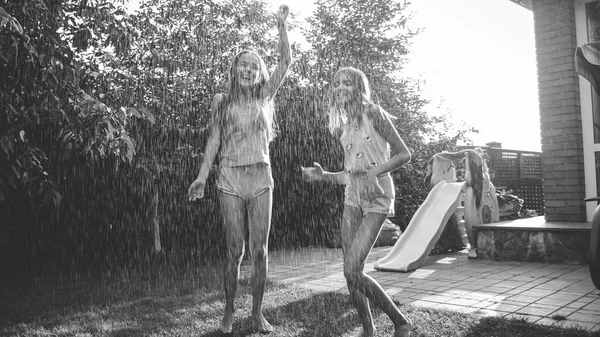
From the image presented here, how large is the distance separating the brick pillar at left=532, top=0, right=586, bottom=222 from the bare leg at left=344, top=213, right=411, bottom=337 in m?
5.22

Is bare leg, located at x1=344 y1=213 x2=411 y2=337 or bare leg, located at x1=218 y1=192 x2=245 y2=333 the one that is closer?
bare leg, located at x1=344 y1=213 x2=411 y2=337

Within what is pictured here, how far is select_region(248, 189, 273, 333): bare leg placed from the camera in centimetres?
357

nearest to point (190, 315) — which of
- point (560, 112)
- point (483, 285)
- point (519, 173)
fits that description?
point (483, 285)

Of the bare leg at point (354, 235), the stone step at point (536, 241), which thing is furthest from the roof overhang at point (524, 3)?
the bare leg at point (354, 235)

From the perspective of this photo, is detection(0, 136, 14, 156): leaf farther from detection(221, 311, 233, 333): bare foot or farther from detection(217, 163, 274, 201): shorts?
detection(221, 311, 233, 333): bare foot

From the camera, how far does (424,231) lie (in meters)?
7.27

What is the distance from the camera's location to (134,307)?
181 inches

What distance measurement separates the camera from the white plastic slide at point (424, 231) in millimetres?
6562

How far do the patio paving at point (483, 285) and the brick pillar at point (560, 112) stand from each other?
1245 mm

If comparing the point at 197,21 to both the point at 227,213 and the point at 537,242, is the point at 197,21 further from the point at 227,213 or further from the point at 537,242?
the point at 537,242

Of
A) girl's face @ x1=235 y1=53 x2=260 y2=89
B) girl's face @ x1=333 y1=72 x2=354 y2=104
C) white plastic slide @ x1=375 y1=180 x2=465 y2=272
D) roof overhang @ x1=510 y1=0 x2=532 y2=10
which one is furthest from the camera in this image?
roof overhang @ x1=510 y1=0 x2=532 y2=10

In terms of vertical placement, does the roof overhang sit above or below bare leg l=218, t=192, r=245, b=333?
above

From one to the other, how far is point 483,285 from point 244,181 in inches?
122

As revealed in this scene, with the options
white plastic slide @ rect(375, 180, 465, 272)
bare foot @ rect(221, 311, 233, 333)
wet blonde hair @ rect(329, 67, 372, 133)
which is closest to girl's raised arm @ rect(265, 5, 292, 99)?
wet blonde hair @ rect(329, 67, 372, 133)
